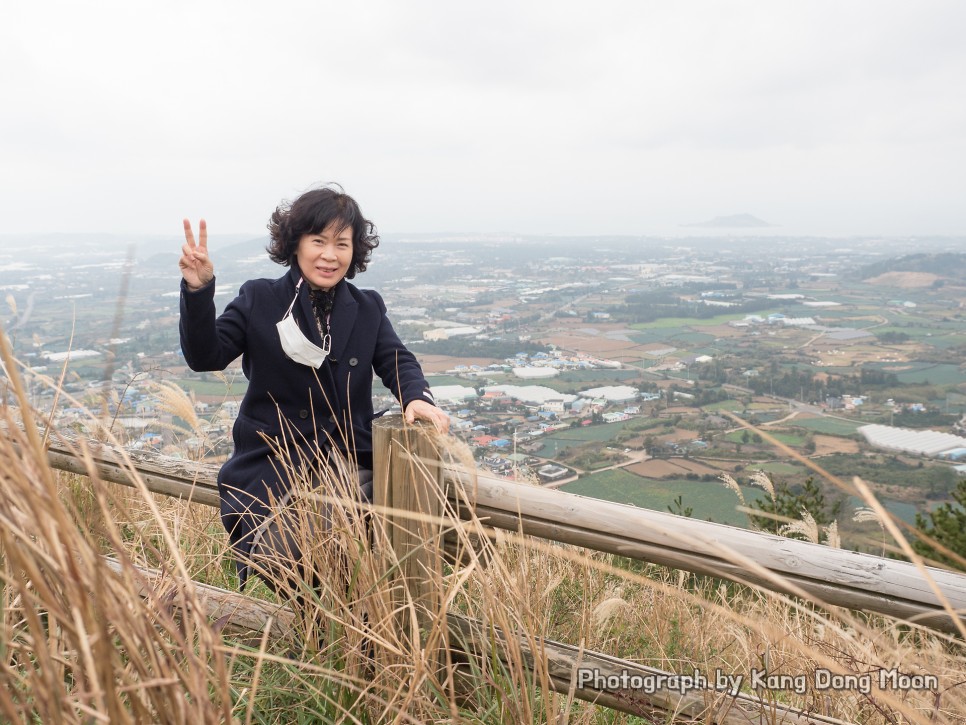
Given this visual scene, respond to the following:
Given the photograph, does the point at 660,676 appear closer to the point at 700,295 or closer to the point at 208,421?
the point at 208,421

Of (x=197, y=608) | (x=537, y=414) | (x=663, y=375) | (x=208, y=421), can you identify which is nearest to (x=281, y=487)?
(x=197, y=608)

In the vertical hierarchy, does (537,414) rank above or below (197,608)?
below

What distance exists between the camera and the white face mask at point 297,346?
2402mm

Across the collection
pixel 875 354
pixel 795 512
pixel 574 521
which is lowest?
pixel 875 354

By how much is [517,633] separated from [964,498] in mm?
7219

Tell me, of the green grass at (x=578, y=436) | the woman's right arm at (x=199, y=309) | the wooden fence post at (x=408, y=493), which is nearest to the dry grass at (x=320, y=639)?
the wooden fence post at (x=408, y=493)

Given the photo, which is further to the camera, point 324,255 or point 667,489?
point 667,489

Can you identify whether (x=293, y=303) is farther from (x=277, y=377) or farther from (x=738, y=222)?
(x=738, y=222)

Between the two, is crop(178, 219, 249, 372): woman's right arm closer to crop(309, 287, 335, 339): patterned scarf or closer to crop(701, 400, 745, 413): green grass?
crop(309, 287, 335, 339): patterned scarf

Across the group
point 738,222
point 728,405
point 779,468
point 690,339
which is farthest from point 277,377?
point 738,222

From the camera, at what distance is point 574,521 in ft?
6.12

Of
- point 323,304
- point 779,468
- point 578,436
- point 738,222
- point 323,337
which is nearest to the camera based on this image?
point 323,337

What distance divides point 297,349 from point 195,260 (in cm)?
44

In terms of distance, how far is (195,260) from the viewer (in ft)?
7.41
